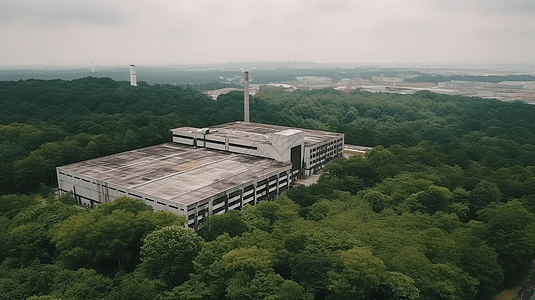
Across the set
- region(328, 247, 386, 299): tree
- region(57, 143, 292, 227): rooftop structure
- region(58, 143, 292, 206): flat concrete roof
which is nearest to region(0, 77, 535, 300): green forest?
region(328, 247, 386, 299): tree

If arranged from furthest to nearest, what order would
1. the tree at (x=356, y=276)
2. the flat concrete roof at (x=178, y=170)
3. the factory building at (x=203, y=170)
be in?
the flat concrete roof at (x=178, y=170) < the factory building at (x=203, y=170) < the tree at (x=356, y=276)

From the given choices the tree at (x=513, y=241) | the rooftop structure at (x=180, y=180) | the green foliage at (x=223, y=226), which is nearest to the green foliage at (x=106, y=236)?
the green foliage at (x=223, y=226)

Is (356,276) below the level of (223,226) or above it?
above

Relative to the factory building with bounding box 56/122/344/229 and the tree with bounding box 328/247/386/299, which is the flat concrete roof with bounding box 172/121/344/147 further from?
the tree with bounding box 328/247/386/299

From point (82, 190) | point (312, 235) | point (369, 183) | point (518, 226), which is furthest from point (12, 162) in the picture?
point (518, 226)

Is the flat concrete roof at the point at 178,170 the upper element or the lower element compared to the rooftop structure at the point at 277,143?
lower

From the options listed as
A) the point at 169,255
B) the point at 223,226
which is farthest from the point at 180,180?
the point at 169,255

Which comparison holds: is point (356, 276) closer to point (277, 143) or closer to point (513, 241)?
point (513, 241)

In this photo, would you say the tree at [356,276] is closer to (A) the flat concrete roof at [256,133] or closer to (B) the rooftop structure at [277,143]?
(B) the rooftop structure at [277,143]
